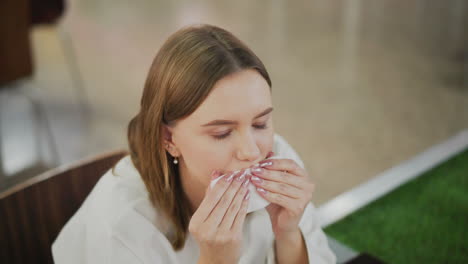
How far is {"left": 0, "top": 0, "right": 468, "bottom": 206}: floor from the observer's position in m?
3.46

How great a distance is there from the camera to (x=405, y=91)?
3.99 meters

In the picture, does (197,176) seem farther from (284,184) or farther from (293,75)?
(293,75)

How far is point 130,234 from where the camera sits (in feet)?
4.42

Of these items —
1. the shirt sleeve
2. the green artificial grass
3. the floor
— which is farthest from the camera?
the floor

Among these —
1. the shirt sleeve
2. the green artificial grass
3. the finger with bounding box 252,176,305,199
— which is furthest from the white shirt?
the green artificial grass

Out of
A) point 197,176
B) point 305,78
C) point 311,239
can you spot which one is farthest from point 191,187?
point 305,78

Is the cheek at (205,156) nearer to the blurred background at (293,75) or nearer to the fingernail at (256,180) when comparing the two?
the fingernail at (256,180)

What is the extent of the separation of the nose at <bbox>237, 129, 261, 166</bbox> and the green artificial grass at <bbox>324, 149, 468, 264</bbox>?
1.39 meters

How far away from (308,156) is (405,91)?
1079 millimetres

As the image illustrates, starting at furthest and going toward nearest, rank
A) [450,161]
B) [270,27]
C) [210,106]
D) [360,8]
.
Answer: [360,8]
[270,27]
[450,161]
[210,106]

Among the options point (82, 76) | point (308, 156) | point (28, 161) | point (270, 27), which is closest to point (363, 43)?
point (270, 27)

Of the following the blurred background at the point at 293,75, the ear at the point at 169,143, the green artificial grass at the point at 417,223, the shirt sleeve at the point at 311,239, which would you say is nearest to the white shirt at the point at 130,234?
the shirt sleeve at the point at 311,239

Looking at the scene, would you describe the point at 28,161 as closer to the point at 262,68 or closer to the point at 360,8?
the point at 262,68

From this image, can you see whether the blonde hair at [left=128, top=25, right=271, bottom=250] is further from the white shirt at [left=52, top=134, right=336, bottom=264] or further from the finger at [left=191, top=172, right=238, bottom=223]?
the finger at [left=191, top=172, right=238, bottom=223]
